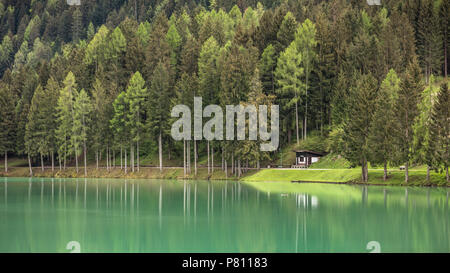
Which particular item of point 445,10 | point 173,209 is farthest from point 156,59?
point 173,209

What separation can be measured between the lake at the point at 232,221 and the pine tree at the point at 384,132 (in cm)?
888

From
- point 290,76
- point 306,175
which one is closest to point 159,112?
point 290,76

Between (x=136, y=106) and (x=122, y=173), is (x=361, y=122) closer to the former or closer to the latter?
(x=136, y=106)

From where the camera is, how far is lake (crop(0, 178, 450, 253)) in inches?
1198

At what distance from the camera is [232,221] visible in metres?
40.3

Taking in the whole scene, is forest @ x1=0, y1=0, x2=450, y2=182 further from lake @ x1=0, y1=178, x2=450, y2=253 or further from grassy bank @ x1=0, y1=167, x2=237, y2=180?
lake @ x1=0, y1=178, x2=450, y2=253

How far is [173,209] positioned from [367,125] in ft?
115

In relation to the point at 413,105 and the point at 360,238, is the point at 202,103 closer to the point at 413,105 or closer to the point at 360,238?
the point at 413,105

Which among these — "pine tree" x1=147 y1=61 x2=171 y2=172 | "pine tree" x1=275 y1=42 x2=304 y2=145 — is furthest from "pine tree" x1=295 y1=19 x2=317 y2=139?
"pine tree" x1=147 y1=61 x2=171 y2=172

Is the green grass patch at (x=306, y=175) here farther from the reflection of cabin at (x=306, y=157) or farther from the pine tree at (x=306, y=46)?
the pine tree at (x=306, y=46)

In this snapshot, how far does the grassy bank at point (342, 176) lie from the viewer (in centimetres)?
6925

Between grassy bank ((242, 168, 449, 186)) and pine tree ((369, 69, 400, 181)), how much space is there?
1722mm

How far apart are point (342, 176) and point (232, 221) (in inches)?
1549
